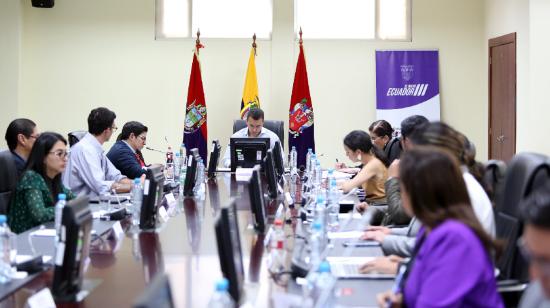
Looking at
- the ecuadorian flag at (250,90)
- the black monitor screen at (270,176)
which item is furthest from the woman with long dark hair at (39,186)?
the ecuadorian flag at (250,90)

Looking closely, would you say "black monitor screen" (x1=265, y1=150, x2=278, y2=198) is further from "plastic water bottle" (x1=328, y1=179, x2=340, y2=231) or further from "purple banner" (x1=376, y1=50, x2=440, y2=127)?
"purple banner" (x1=376, y1=50, x2=440, y2=127)

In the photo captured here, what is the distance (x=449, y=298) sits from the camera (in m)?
1.62

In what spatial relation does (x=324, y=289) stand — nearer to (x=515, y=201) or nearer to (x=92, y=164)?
(x=515, y=201)

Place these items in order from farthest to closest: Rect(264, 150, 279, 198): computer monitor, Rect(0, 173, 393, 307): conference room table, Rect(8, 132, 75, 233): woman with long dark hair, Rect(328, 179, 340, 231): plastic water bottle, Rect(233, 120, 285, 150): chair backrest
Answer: Rect(233, 120, 285, 150): chair backrest, Rect(264, 150, 279, 198): computer monitor, Rect(328, 179, 340, 231): plastic water bottle, Rect(8, 132, 75, 233): woman with long dark hair, Rect(0, 173, 393, 307): conference room table

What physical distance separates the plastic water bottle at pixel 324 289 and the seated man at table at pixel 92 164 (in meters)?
2.82

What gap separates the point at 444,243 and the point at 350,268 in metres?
0.85

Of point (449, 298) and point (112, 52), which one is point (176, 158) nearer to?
point (112, 52)

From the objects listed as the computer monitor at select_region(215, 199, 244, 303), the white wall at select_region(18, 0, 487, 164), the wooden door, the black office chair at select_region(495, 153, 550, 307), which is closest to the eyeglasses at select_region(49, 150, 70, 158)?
the computer monitor at select_region(215, 199, 244, 303)

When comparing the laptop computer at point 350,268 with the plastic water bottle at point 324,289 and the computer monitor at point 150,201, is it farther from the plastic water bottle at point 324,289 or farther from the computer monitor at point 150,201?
the computer monitor at point 150,201

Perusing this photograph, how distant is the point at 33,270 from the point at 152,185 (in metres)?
0.96

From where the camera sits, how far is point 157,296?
112 cm

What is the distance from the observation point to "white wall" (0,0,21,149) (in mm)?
8031

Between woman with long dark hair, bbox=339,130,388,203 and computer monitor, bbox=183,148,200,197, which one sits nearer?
woman with long dark hair, bbox=339,130,388,203

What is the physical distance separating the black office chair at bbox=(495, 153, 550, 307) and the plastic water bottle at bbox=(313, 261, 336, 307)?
24.5 inches
